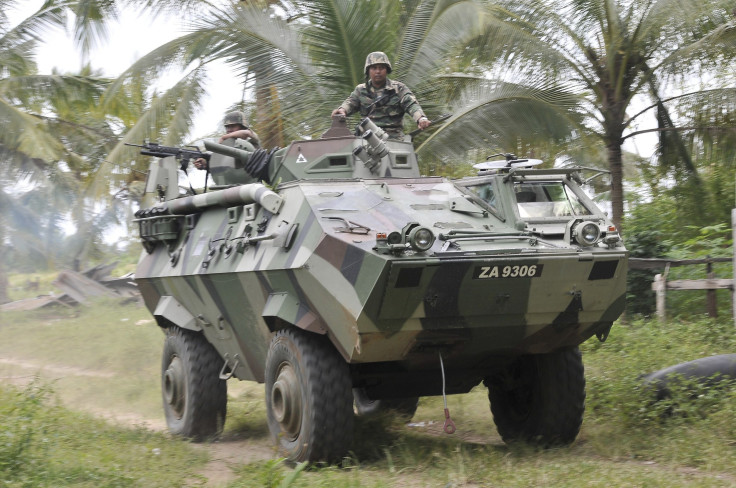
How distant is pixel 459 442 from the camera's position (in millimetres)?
8594

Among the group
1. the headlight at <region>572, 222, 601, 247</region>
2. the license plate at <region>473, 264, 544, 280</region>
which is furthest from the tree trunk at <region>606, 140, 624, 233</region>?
the license plate at <region>473, 264, 544, 280</region>

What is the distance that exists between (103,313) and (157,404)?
1007 centimetres

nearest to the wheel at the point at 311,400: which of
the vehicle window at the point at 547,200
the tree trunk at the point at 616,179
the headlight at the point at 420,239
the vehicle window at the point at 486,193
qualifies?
the headlight at the point at 420,239

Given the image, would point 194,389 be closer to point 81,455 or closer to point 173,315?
point 173,315

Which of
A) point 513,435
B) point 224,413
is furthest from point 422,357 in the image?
point 224,413

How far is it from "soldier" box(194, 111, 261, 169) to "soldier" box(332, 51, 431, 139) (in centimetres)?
147

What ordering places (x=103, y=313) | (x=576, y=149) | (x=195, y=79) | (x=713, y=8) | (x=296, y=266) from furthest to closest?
(x=103, y=313) → (x=576, y=149) → (x=195, y=79) → (x=713, y=8) → (x=296, y=266)

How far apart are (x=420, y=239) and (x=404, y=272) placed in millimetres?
241

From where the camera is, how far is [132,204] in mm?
22016

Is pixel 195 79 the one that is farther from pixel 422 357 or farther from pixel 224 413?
pixel 422 357

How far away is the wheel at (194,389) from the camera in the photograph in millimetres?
9555

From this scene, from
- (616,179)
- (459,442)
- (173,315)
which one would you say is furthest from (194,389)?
(616,179)

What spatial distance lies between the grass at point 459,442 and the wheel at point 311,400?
17cm

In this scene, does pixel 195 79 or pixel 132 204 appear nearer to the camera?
pixel 195 79
